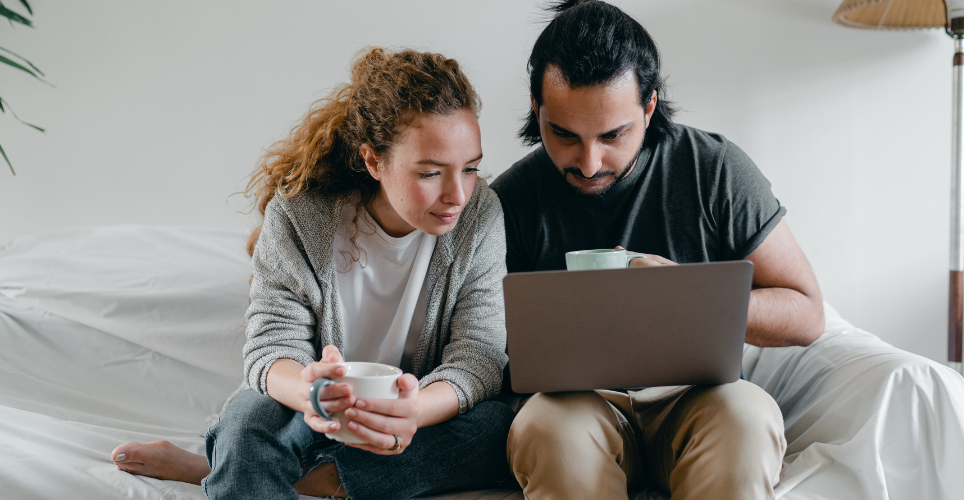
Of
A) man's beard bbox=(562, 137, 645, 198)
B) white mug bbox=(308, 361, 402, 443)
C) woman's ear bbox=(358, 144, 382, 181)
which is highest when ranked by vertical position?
woman's ear bbox=(358, 144, 382, 181)

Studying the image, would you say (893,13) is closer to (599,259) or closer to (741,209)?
(741,209)

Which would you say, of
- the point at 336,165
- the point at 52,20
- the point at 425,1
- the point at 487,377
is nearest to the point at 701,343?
the point at 487,377

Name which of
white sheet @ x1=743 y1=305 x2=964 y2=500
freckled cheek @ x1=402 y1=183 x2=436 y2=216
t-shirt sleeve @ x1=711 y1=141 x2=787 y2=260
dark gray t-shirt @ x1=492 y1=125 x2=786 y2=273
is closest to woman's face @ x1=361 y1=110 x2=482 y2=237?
freckled cheek @ x1=402 y1=183 x2=436 y2=216

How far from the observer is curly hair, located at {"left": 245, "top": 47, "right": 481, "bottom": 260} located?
1002mm

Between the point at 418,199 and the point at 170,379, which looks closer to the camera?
the point at 418,199

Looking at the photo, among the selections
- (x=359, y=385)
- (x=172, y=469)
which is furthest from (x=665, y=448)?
(x=172, y=469)

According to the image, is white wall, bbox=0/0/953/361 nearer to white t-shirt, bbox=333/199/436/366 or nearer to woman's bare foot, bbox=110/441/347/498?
white t-shirt, bbox=333/199/436/366

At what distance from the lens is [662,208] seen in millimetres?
1165

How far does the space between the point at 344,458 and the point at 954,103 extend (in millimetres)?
1495

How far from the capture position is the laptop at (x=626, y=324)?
0.74 m

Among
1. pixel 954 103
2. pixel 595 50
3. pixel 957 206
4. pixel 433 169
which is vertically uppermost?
pixel 595 50

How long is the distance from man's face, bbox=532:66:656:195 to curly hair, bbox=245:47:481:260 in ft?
0.44

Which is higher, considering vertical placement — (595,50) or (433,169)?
(595,50)

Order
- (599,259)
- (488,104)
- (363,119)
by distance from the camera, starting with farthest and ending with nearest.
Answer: (488,104), (363,119), (599,259)
